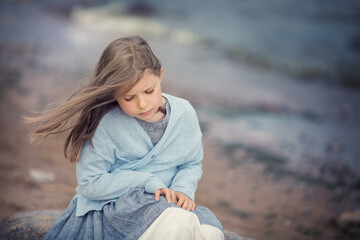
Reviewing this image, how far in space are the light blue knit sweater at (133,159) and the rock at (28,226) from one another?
1.72 ft

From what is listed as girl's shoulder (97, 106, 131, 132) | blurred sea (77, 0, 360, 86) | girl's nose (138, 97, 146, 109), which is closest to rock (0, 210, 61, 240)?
girl's shoulder (97, 106, 131, 132)

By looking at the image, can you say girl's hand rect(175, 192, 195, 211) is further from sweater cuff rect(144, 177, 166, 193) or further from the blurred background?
the blurred background

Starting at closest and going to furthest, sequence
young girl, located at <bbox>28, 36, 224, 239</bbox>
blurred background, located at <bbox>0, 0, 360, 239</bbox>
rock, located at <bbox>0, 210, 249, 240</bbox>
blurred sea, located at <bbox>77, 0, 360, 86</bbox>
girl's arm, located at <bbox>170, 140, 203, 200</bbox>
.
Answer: young girl, located at <bbox>28, 36, 224, 239</bbox> → girl's arm, located at <bbox>170, 140, 203, 200</bbox> → rock, located at <bbox>0, 210, 249, 240</bbox> → blurred background, located at <bbox>0, 0, 360, 239</bbox> → blurred sea, located at <bbox>77, 0, 360, 86</bbox>

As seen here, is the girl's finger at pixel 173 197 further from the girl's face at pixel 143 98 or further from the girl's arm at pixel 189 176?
the girl's face at pixel 143 98

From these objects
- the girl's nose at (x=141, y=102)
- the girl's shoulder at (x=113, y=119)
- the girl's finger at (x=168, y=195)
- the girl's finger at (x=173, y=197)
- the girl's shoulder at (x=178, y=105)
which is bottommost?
the girl's finger at (x=173, y=197)

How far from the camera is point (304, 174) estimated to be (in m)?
5.25

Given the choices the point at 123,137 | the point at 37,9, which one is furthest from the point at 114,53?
the point at 37,9

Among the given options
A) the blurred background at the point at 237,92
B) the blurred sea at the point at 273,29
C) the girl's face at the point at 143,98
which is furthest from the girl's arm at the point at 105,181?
the blurred sea at the point at 273,29

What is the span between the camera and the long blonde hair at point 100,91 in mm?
1842

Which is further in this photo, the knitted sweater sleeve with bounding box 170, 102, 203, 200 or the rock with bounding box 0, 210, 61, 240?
the rock with bounding box 0, 210, 61, 240

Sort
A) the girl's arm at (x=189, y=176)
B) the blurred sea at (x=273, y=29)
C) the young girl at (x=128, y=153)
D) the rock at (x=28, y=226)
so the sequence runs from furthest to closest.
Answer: the blurred sea at (x=273, y=29)
the rock at (x=28, y=226)
the girl's arm at (x=189, y=176)
the young girl at (x=128, y=153)

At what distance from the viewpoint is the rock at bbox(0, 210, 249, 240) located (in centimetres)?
233

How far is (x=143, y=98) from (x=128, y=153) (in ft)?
1.11

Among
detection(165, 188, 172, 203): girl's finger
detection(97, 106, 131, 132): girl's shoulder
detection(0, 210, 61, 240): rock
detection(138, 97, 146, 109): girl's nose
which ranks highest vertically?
detection(138, 97, 146, 109): girl's nose
